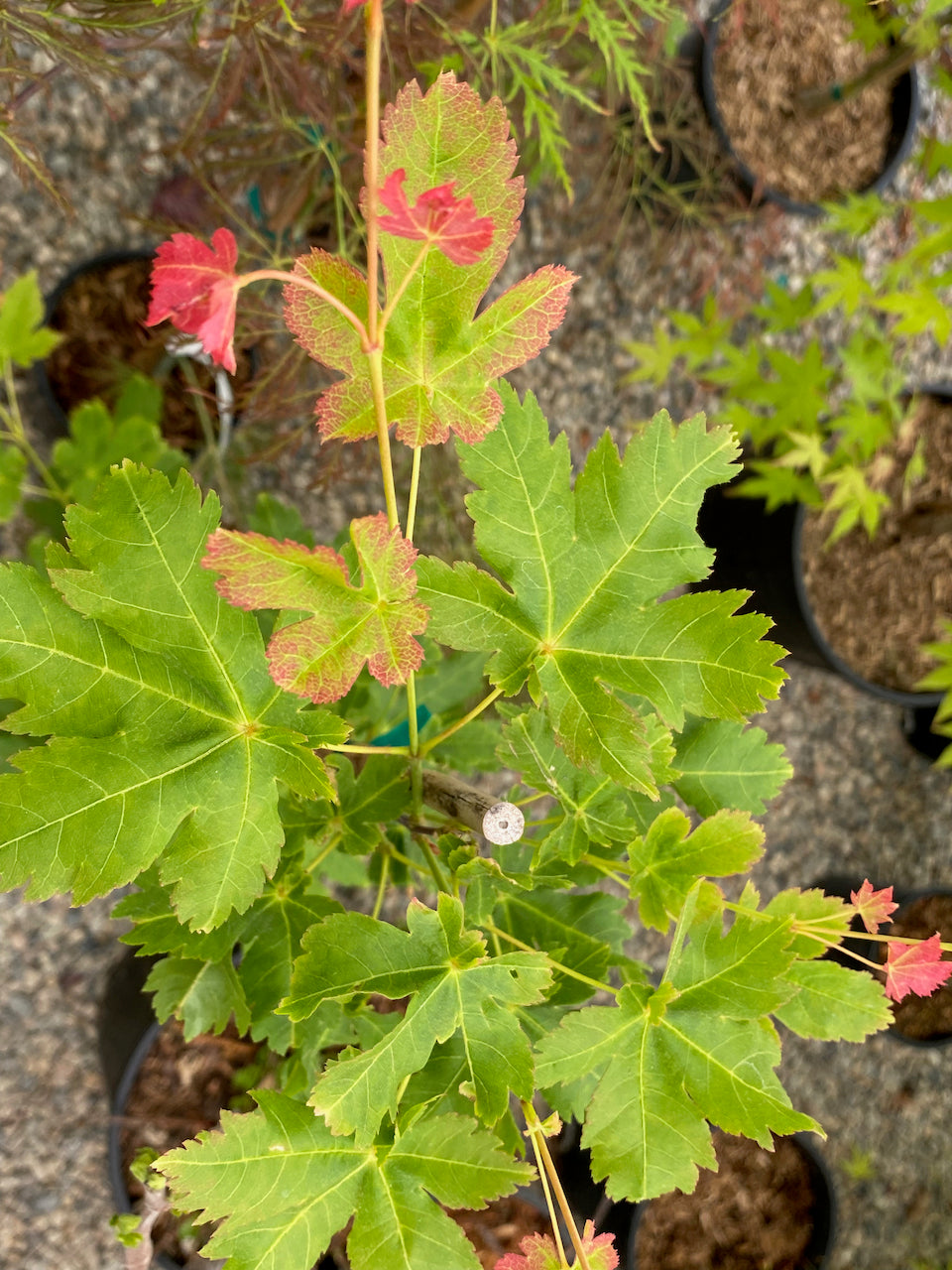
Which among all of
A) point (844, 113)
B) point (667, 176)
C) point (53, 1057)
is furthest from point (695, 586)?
point (53, 1057)

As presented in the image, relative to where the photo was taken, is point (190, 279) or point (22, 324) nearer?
point (190, 279)

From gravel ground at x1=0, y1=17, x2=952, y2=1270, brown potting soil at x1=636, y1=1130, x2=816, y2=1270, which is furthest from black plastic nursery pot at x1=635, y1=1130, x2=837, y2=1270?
gravel ground at x1=0, y1=17, x2=952, y2=1270

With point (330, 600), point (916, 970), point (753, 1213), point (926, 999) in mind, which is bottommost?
point (753, 1213)

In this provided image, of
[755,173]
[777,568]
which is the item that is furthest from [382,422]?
[755,173]

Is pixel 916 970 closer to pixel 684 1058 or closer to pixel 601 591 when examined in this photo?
pixel 684 1058

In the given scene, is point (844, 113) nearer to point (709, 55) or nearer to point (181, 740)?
point (709, 55)

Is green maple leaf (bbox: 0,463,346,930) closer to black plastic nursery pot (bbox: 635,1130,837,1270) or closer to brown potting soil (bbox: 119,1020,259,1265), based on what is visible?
brown potting soil (bbox: 119,1020,259,1265)

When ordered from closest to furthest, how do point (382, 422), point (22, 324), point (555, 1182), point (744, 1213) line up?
point (382, 422)
point (555, 1182)
point (22, 324)
point (744, 1213)

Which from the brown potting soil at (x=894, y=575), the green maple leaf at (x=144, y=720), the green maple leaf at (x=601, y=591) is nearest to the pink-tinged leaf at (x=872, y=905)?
the green maple leaf at (x=601, y=591)
